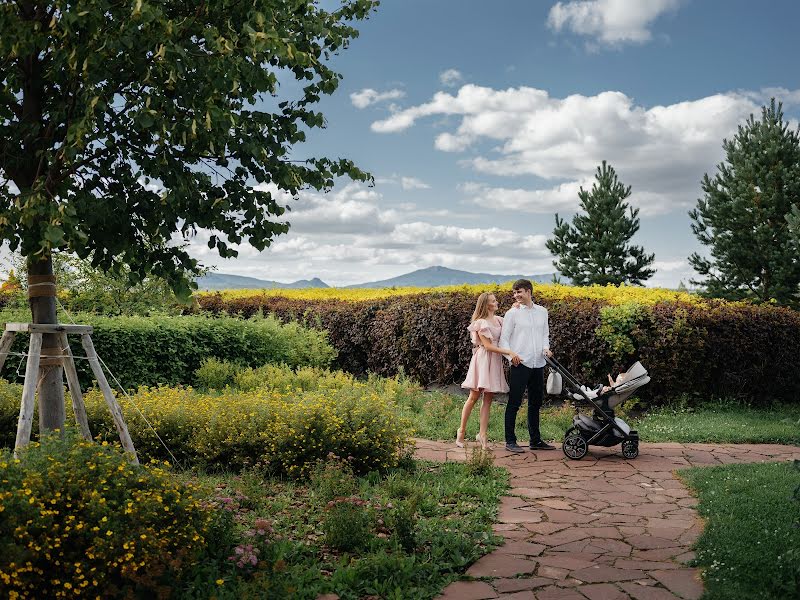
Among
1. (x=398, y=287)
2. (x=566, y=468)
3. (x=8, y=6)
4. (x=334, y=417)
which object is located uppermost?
(x=8, y=6)

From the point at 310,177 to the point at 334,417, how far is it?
3.00 metres

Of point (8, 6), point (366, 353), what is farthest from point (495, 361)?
point (366, 353)

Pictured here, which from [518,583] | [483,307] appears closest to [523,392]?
[483,307]

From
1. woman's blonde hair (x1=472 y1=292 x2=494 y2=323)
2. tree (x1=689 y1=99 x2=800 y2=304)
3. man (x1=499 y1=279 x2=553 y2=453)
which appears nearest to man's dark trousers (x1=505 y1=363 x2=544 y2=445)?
man (x1=499 y1=279 x2=553 y2=453)

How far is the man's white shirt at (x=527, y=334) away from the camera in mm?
8680

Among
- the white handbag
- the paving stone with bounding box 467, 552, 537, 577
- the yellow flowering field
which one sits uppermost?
the yellow flowering field

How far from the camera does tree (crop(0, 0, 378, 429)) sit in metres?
4.13

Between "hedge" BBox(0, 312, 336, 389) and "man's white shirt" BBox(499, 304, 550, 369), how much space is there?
557cm

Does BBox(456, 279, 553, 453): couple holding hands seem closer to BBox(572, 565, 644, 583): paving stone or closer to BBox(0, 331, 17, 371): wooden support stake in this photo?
BBox(572, 565, 644, 583): paving stone

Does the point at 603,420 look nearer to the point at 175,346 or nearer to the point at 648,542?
the point at 648,542

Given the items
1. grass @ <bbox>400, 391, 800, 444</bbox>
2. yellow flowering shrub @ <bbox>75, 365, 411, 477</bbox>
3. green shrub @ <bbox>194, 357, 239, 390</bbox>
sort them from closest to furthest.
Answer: yellow flowering shrub @ <bbox>75, 365, 411, 477</bbox> → grass @ <bbox>400, 391, 800, 444</bbox> → green shrub @ <bbox>194, 357, 239, 390</bbox>

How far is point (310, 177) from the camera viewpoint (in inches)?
208

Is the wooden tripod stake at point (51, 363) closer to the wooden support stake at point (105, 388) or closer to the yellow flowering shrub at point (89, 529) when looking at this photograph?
the wooden support stake at point (105, 388)

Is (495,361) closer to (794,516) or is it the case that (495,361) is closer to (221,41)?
(794,516)
